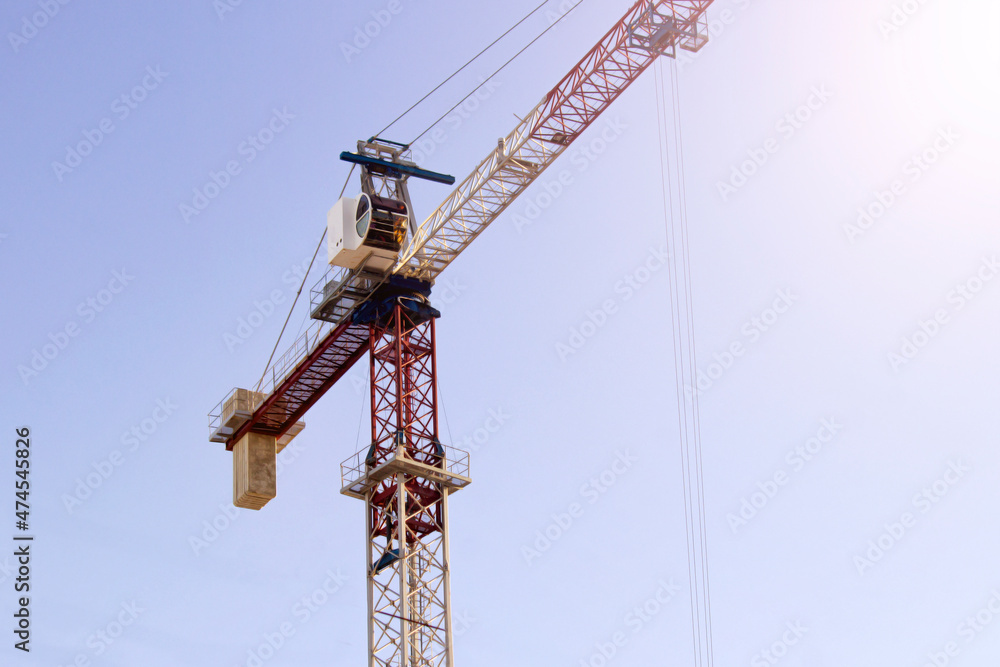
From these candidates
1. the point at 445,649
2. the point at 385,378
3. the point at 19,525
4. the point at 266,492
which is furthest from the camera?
the point at 266,492

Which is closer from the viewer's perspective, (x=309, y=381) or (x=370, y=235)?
(x=370, y=235)

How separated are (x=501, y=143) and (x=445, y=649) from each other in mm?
19797

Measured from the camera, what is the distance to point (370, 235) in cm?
6969

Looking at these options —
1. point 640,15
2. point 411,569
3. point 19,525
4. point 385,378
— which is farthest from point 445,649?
point 640,15

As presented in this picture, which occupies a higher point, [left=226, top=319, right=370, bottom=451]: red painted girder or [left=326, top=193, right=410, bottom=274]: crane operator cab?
[left=326, top=193, right=410, bottom=274]: crane operator cab

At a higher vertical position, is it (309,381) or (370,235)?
(370,235)

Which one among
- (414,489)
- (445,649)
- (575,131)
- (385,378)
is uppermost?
(575,131)

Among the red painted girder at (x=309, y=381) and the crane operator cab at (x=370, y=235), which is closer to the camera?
the crane operator cab at (x=370, y=235)

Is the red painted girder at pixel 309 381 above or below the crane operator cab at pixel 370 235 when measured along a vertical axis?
below

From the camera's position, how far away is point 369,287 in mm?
70938

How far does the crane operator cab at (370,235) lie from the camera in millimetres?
69750

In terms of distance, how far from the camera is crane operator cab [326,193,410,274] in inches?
2746

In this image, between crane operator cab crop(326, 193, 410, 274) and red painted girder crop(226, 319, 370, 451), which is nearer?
crane operator cab crop(326, 193, 410, 274)

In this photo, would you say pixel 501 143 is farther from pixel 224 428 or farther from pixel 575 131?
pixel 224 428
